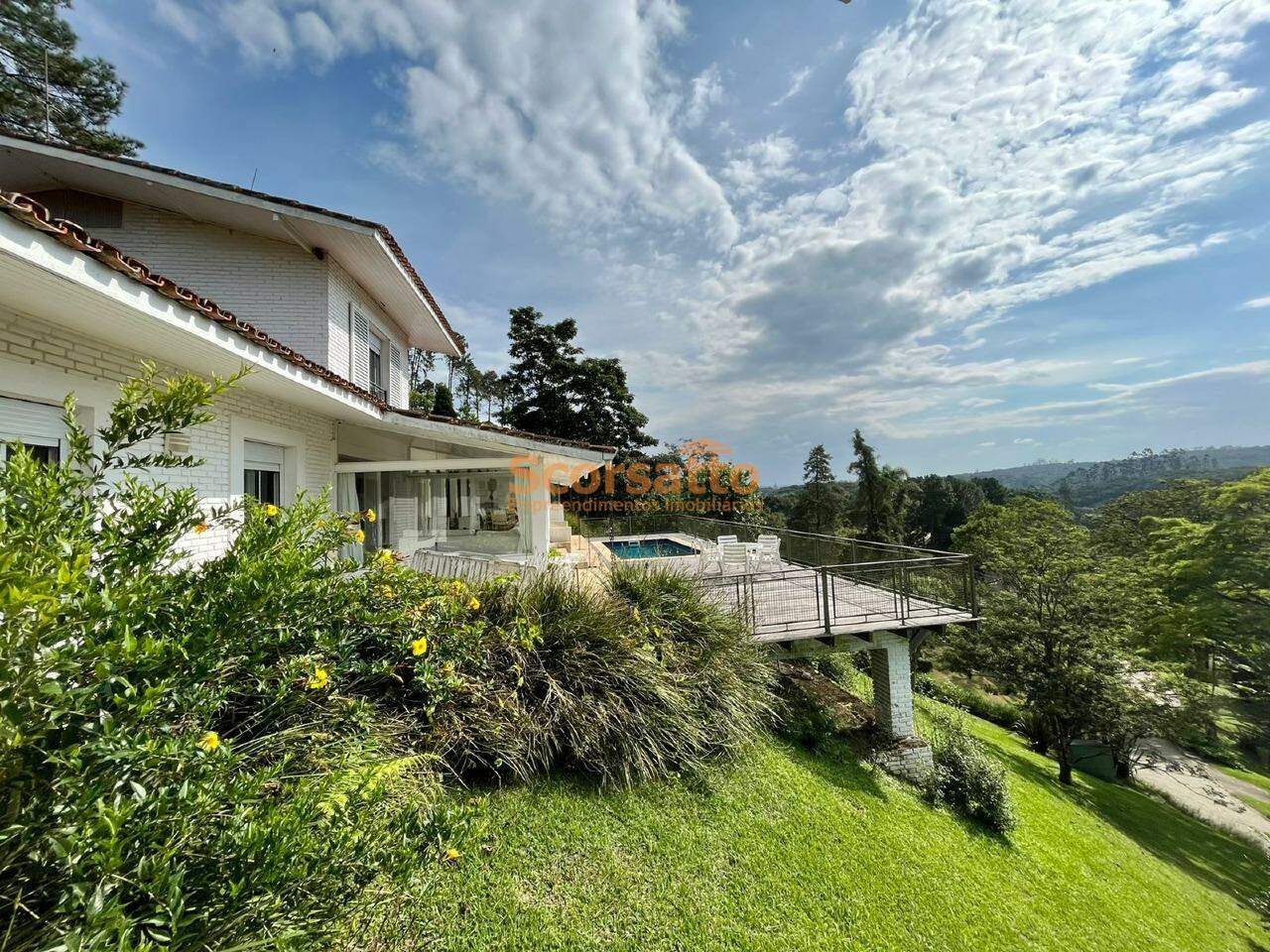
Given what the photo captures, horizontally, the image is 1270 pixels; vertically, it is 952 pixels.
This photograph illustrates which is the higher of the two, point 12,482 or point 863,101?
point 863,101

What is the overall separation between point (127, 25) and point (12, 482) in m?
9.04

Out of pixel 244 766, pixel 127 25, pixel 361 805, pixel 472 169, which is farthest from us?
pixel 472 169

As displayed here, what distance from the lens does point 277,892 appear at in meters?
1.66

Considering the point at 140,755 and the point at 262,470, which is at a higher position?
the point at 262,470

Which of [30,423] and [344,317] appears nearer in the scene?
[30,423]

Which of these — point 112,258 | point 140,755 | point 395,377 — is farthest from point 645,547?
point 140,755

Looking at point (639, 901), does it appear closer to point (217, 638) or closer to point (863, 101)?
point (217, 638)

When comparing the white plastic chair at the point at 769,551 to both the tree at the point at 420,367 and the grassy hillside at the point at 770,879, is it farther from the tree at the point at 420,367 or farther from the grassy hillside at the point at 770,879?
the tree at the point at 420,367

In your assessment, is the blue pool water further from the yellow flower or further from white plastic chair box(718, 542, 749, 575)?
the yellow flower

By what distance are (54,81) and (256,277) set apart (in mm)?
15977

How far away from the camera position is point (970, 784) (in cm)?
719

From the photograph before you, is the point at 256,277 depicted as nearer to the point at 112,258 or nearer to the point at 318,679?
the point at 112,258

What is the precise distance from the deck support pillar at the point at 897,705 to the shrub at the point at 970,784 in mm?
366

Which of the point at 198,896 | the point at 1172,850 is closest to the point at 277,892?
the point at 198,896
